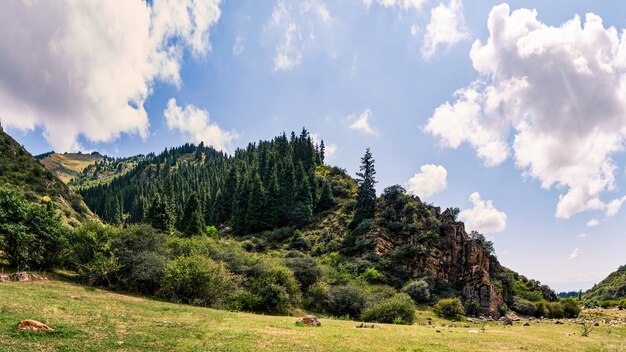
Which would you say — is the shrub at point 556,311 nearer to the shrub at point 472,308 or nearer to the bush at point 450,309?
the shrub at point 472,308

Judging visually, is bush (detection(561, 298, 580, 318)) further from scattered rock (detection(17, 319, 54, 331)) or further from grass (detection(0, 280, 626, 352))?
scattered rock (detection(17, 319, 54, 331))

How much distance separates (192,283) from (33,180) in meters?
59.3

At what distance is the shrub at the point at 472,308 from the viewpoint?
5338cm

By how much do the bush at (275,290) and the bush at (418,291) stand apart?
21.1 metres

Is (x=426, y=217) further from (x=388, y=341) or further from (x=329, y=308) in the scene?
(x=388, y=341)

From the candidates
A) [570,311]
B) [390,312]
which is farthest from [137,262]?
[570,311]

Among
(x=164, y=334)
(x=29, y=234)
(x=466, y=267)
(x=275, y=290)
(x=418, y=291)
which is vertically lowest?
(x=164, y=334)

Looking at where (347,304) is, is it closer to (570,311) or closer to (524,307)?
(524,307)

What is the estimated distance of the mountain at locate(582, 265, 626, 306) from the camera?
112588 mm

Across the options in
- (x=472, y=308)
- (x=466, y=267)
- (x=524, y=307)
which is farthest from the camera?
(x=466, y=267)

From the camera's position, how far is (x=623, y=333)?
A: 31234mm

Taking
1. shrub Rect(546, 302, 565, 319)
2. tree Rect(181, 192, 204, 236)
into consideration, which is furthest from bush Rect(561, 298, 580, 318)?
tree Rect(181, 192, 204, 236)

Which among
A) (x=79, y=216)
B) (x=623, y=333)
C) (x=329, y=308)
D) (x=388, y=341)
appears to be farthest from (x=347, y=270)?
(x=79, y=216)

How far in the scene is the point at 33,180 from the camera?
2798 inches
